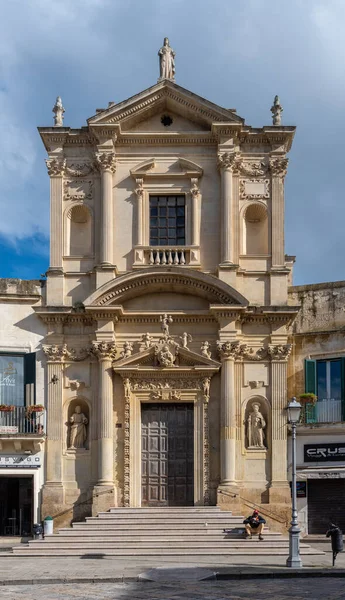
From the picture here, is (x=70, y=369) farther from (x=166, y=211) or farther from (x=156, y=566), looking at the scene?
(x=156, y=566)

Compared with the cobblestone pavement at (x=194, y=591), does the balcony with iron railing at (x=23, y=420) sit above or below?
above

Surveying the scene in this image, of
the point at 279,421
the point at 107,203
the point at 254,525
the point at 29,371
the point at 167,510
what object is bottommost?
the point at 254,525

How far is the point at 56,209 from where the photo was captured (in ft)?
120

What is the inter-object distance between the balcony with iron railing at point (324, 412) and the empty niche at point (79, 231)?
31.1 ft

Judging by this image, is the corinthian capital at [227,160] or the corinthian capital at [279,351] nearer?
the corinthian capital at [279,351]

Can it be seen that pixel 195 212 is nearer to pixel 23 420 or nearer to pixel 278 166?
pixel 278 166

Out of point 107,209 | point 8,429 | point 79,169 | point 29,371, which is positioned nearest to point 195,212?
point 107,209

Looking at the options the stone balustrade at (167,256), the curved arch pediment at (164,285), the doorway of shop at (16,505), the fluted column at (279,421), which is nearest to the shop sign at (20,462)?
the doorway of shop at (16,505)

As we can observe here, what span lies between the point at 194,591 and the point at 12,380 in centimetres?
1488

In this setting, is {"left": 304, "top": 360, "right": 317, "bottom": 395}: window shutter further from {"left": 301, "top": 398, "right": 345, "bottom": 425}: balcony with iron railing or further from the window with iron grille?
the window with iron grille

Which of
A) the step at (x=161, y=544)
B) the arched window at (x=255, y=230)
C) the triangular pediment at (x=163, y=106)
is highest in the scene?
the triangular pediment at (x=163, y=106)

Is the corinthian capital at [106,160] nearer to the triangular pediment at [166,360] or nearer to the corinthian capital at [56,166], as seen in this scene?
the corinthian capital at [56,166]

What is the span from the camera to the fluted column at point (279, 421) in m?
34.6

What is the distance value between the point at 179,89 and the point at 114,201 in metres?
4.57
